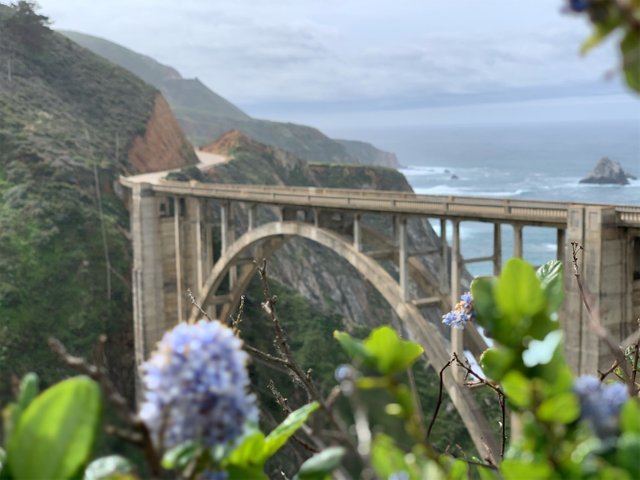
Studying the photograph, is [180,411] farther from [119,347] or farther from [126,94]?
[126,94]

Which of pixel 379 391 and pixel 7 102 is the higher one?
pixel 7 102

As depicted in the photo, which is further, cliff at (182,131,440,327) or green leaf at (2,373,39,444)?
cliff at (182,131,440,327)

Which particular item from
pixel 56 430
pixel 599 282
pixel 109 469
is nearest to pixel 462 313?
pixel 109 469

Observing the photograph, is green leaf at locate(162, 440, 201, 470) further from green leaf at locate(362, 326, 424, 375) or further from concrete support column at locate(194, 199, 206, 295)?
concrete support column at locate(194, 199, 206, 295)

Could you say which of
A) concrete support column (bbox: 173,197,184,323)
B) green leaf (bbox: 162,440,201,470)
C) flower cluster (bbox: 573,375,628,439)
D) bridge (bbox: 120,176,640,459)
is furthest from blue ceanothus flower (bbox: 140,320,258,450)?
concrete support column (bbox: 173,197,184,323)

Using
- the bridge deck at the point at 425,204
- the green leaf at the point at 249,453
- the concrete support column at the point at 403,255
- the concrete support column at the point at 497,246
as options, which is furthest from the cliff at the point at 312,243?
the green leaf at the point at 249,453

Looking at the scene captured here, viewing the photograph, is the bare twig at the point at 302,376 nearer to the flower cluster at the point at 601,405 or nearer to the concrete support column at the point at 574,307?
the flower cluster at the point at 601,405

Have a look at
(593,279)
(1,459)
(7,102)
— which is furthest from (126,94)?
(1,459)
